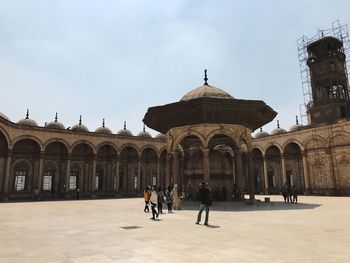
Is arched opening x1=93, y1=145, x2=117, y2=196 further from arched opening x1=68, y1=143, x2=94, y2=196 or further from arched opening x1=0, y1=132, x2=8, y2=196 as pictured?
arched opening x1=0, y1=132, x2=8, y2=196

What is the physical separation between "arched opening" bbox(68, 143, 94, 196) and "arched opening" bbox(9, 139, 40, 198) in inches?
163

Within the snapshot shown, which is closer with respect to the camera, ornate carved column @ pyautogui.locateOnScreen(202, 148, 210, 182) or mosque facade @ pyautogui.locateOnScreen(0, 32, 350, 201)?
ornate carved column @ pyautogui.locateOnScreen(202, 148, 210, 182)

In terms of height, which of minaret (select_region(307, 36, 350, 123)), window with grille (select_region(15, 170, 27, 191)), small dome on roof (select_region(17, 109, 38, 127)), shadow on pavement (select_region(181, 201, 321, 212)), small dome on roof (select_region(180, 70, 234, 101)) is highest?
minaret (select_region(307, 36, 350, 123))

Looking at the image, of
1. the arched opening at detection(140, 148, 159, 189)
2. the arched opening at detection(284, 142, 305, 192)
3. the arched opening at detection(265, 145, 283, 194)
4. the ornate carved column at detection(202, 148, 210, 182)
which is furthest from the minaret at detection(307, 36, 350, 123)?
the ornate carved column at detection(202, 148, 210, 182)

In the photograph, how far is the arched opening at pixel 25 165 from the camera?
93.9ft

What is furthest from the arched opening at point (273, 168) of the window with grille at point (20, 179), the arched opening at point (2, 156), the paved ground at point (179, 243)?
the arched opening at point (2, 156)

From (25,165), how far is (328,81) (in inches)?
1459

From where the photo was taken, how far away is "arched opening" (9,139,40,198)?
28.6 metres


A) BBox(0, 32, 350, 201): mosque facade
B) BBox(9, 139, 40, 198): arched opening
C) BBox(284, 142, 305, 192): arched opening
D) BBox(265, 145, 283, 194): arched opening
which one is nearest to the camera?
BBox(0, 32, 350, 201): mosque facade

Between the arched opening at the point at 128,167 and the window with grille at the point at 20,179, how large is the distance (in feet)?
36.0

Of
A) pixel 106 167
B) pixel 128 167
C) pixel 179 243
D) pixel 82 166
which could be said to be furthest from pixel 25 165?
pixel 179 243

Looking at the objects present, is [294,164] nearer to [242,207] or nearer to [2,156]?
[242,207]

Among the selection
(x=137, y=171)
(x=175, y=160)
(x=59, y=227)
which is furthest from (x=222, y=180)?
(x=137, y=171)

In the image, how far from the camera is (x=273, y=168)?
37.1 m
